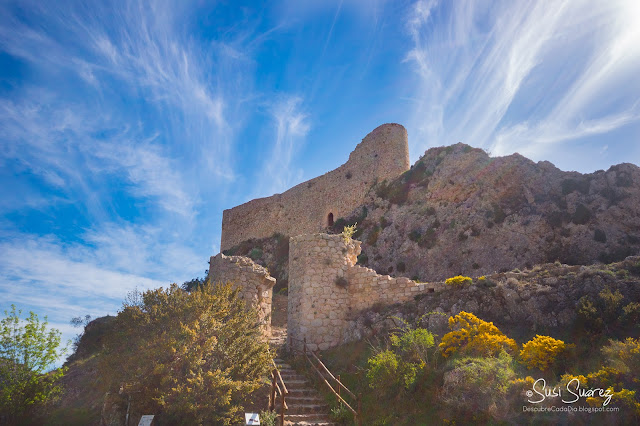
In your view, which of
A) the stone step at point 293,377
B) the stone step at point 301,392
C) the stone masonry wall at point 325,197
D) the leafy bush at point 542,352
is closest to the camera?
the leafy bush at point 542,352

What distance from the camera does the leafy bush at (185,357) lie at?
26.9ft

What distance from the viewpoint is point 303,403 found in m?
10.4

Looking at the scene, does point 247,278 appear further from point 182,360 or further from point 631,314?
point 631,314

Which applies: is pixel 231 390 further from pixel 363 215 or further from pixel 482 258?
pixel 363 215

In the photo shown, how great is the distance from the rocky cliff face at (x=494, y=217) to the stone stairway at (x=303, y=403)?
A: 1319 centimetres

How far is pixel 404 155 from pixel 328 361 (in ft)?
89.6

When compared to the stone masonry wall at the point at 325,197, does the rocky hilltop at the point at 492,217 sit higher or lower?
lower

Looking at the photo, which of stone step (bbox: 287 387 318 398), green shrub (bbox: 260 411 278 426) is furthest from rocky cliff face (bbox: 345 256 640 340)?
green shrub (bbox: 260 411 278 426)

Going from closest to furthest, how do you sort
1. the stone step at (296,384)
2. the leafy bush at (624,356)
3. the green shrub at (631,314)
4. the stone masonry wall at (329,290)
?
the leafy bush at (624,356), the green shrub at (631,314), the stone step at (296,384), the stone masonry wall at (329,290)

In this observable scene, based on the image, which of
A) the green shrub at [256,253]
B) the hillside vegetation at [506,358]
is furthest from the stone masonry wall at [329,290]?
the green shrub at [256,253]

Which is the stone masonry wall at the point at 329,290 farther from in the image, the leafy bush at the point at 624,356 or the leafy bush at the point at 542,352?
the leafy bush at the point at 624,356

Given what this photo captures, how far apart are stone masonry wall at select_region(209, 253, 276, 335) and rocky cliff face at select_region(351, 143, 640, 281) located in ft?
38.6

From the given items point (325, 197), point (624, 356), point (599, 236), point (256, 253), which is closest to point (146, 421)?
point (624, 356)

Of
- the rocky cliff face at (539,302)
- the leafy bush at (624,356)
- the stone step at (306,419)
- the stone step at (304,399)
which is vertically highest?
the rocky cliff face at (539,302)
